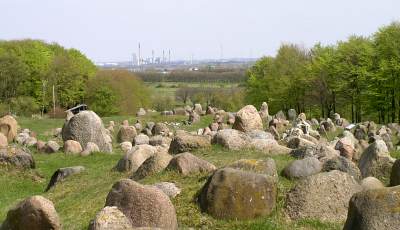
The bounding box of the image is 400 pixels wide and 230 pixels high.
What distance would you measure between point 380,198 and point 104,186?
377 inches

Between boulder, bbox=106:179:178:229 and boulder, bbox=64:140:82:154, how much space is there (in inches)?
606

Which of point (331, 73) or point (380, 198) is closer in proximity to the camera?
point (380, 198)

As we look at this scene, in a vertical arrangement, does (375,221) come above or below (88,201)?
above

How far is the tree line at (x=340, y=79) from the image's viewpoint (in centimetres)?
5134

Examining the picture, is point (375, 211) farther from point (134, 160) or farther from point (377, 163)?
point (134, 160)

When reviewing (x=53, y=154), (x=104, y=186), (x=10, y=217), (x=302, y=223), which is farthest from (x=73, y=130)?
(x=302, y=223)

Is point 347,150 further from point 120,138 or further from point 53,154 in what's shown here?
point 120,138

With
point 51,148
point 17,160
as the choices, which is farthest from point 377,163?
point 51,148

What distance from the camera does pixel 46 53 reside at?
3150 inches

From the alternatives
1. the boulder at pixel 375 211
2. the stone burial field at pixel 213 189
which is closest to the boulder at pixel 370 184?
the stone burial field at pixel 213 189

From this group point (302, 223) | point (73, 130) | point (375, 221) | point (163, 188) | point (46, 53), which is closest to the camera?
point (375, 221)

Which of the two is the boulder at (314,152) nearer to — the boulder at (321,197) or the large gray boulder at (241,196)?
the boulder at (321,197)

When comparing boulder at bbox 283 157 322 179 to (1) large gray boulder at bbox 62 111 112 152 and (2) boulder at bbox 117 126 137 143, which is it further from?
(2) boulder at bbox 117 126 137 143

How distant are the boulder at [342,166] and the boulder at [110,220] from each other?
607cm
